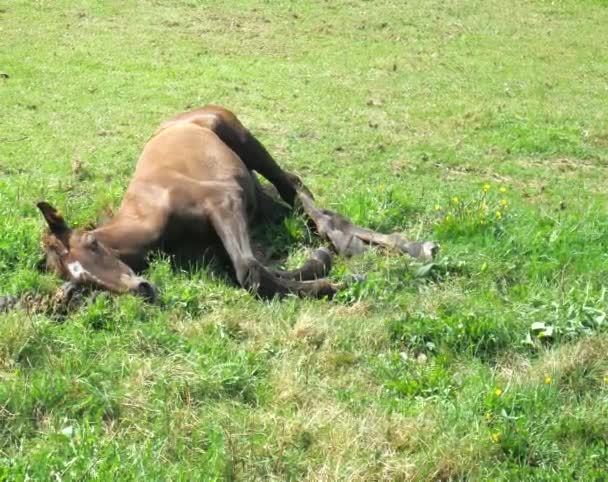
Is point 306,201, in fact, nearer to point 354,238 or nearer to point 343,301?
point 354,238

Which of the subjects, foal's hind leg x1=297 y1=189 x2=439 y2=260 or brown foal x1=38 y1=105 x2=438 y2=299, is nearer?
brown foal x1=38 y1=105 x2=438 y2=299

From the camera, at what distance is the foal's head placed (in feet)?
18.6

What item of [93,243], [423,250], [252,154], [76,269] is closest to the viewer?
[76,269]

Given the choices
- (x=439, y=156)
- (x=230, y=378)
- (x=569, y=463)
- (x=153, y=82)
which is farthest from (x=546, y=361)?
(x=153, y=82)

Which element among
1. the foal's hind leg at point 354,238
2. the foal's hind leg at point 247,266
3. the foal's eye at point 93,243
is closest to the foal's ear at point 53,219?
the foal's eye at point 93,243

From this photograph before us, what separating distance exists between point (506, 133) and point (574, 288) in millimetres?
4103

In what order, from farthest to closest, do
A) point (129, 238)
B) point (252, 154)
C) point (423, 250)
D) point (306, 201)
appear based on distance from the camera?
point (252, 154) < point (306, 201) < point (423, 250) < point (129, 238)

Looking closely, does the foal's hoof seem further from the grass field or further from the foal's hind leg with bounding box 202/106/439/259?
the grass field

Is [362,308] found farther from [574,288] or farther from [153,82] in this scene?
[153,82]

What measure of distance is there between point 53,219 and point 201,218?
3.46 feet

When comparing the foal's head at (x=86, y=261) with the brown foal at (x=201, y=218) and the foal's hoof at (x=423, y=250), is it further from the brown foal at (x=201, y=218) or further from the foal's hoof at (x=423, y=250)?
the foal's hoof at (x=423, y=250)

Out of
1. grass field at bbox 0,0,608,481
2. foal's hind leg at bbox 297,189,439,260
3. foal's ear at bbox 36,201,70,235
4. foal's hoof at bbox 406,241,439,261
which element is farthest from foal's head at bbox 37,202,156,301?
foal's hoof at bbox 406,241,439,261

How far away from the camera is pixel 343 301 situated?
592cm

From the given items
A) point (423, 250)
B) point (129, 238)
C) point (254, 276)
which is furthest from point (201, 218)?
point (423, 250)
